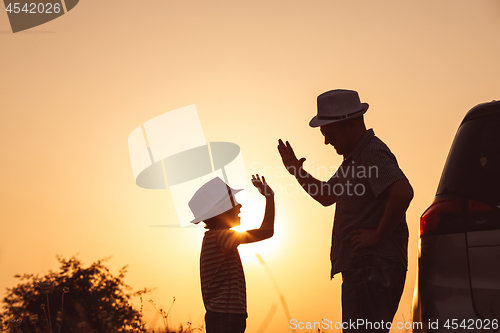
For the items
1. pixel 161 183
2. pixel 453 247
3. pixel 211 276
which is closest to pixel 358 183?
pixel 453 247

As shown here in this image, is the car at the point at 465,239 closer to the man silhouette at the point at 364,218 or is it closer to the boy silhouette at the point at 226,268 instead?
the man silhouette at the point at 364,218

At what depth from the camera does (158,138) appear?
25.8 feet

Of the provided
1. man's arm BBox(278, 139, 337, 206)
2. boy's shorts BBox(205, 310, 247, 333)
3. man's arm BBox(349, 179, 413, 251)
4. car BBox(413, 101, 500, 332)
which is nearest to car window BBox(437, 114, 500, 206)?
car BBox(413, 101, 500, 332)

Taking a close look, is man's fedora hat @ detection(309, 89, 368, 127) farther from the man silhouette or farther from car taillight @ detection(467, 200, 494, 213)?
car taillight @ detection(467, 200, 494, 213)

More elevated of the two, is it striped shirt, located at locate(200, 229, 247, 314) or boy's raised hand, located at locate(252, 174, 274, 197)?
boy's raised hand, located at locate(252, 174, 274, 197)

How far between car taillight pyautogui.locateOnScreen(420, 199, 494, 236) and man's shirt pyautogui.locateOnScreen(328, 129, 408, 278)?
16cm

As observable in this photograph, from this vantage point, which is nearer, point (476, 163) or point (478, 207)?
point (478, 207)

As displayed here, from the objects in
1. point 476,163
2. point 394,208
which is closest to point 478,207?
point 476,163

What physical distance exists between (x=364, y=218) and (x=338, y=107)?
29.7 inches

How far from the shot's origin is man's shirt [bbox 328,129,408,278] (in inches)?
122

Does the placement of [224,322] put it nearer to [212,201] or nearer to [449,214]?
[212,201]

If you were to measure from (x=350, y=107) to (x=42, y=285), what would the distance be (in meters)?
3.91

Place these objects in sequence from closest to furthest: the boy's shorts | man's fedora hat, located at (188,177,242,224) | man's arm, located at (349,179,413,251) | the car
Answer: the car, man's arm, located at (349,179,413,251), the boy's shorts, man's fedora hat, located at (188,177,242,224)

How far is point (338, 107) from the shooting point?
3459 millimetres
